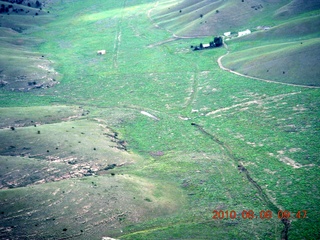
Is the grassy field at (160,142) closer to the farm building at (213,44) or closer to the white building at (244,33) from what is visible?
the farm building at (213,44)

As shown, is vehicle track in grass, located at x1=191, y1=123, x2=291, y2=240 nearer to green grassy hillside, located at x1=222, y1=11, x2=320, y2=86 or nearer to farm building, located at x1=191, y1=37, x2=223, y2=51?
green grassy hillside, located at x1=222, y1=11, x2=320, y2=86

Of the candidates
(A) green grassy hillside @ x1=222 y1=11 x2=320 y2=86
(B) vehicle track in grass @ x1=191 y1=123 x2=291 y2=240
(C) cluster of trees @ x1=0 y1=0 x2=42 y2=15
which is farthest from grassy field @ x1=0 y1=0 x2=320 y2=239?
(C) cluster of trees @ x1=0 y1=0 x2=42 y2=15

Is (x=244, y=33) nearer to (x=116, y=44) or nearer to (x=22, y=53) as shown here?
(x=116, y=44)

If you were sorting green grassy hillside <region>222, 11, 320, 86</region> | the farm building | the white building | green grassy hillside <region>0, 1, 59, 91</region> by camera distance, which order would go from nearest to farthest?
1. green grassy hillside <region>222, 11, 320, 86</region>
2. green grassy hillside <region>0, 1, 59, 91</region>
3. the farm building
4. the white building

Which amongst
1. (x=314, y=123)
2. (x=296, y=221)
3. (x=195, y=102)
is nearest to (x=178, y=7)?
(x=195, y=102)

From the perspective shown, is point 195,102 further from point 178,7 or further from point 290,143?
point 178,7

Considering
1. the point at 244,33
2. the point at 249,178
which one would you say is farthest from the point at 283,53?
the point at 249,178

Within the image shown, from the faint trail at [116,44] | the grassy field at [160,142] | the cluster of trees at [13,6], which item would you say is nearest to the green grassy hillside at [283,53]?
the grassy field at [160,142]

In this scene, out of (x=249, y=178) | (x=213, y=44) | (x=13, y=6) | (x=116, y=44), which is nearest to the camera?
(x=249, y=178)
